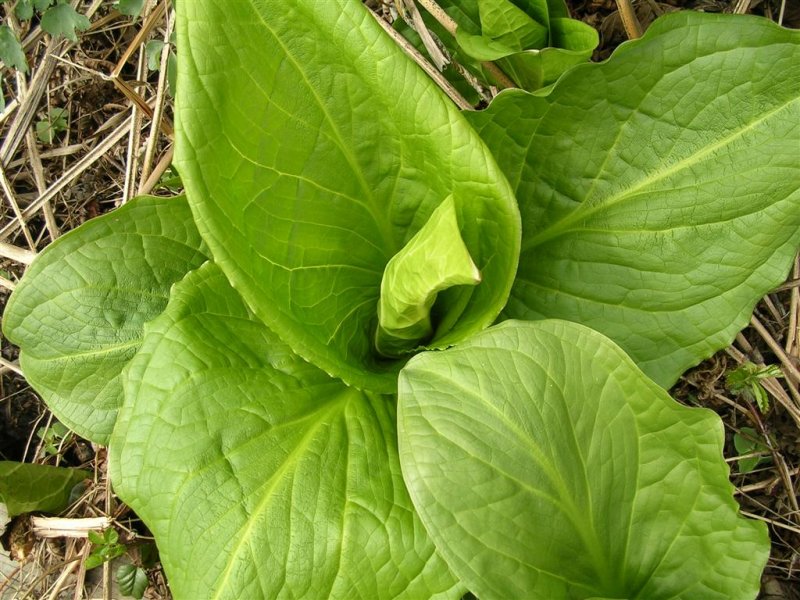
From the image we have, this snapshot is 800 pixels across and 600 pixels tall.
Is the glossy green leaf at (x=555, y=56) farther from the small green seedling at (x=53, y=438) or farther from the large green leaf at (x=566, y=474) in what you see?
the small green seedling at (x=53, y=438)

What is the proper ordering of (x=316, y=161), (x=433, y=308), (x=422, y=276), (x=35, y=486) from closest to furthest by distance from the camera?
1. (x=422, y=276)
2. (x=316, y=161)
3. (x=433, y=308)
4. (x=35, y=486)

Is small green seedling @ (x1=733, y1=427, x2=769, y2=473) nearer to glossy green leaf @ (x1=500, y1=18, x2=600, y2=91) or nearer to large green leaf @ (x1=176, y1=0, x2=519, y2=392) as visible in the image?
large green leaf @ (x1=176, y1=0, x2=519, y2=392)

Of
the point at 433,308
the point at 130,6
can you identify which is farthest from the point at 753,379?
the point at 130,6

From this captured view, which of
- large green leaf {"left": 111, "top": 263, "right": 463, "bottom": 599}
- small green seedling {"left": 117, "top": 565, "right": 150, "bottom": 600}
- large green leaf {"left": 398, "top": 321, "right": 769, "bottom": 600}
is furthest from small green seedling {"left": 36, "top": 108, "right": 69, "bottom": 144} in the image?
large green leaf {"left": 398, "top": 321, "right": 769, "bottom": 600}

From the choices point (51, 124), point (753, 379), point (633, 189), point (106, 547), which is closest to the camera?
point (633, 189)

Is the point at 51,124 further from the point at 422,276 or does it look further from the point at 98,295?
the point at 422,276

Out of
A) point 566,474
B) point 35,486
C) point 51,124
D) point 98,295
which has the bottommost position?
point 566,474

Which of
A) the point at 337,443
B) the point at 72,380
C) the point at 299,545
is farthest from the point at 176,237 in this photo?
the point at 299,545

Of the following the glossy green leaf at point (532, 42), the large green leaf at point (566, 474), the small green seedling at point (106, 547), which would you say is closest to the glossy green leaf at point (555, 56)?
the glossy green leaf at point (532, 42)
